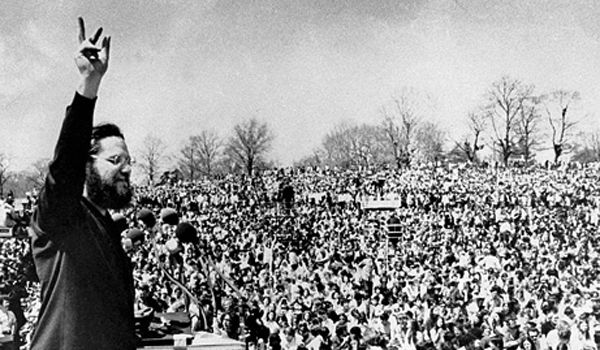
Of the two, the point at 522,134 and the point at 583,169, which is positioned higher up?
the point at 522,134

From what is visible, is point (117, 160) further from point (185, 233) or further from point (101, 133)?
point (185, 233)

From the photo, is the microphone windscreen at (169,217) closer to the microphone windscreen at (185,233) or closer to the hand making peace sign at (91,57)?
the microphone windscreen at (185,233)

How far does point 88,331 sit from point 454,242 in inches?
1025

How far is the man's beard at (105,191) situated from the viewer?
1956mm

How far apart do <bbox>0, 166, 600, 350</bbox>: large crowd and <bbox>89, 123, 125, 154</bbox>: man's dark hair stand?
1.35 feet

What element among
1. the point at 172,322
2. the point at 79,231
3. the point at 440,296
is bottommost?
the point at 440,296

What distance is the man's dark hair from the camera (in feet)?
6.47

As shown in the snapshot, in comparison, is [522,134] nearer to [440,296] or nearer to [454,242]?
[454,242]

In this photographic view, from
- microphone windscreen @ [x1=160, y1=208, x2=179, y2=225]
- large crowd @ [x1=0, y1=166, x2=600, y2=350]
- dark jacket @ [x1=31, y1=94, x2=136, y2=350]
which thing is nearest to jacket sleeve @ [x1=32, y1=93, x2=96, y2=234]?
dark jacket @ [x1=31, y1=94, x2=136, y2=350]

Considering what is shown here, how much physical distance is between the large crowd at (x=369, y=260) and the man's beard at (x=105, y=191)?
1.18 feet

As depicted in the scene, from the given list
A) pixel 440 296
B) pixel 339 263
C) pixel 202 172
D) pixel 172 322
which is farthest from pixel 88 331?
pixel 202 172

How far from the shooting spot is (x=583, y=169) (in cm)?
4212

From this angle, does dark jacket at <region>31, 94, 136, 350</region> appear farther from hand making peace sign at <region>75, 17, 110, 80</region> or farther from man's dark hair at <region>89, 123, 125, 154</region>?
man's dark hair at <region>89, 123, 125, 154</region>

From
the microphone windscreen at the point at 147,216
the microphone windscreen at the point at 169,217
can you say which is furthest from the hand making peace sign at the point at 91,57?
the microphone windscreen at the point at 147,216
